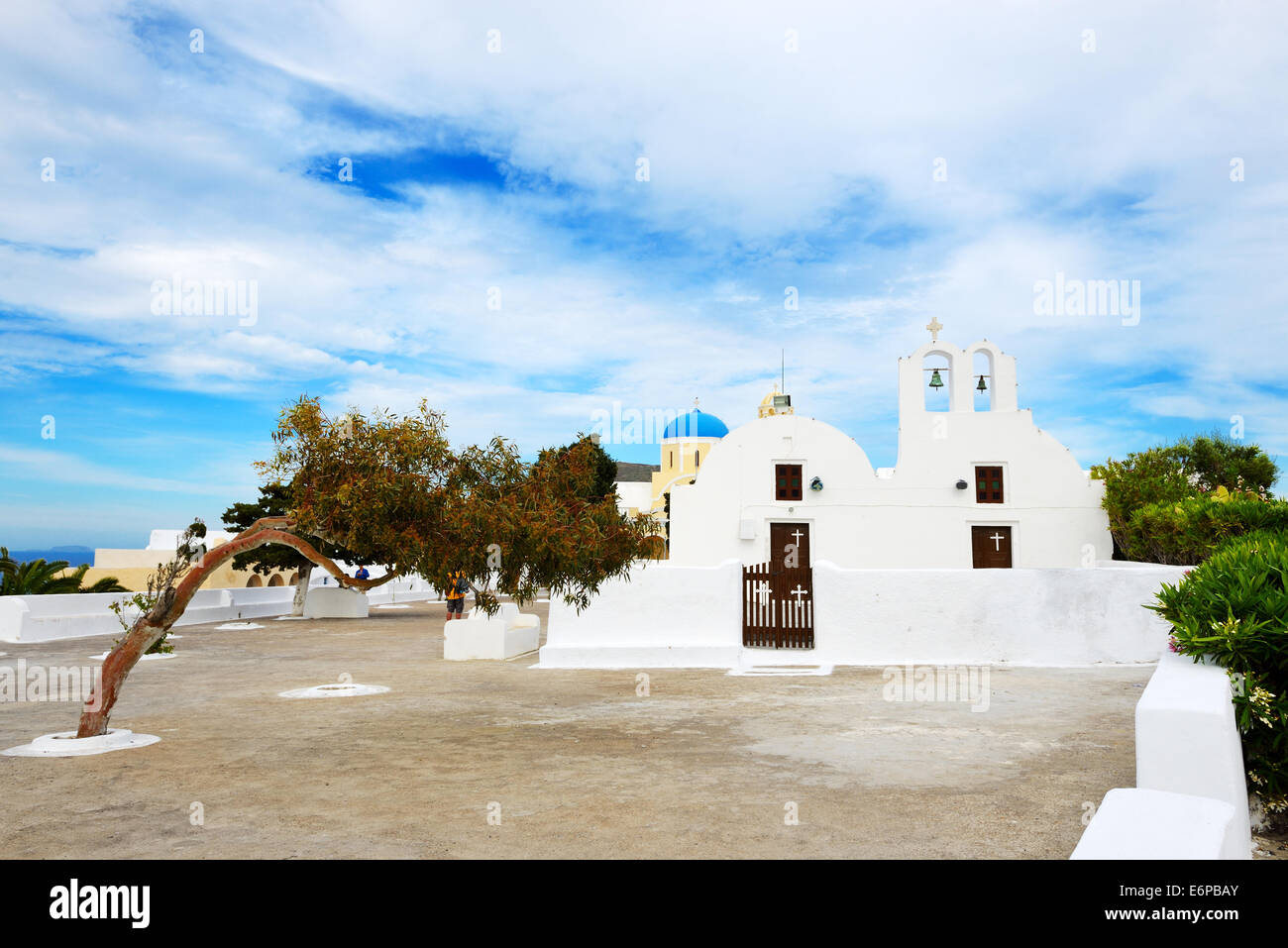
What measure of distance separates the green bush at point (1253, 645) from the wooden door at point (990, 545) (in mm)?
16678

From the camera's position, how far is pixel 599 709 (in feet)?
36.0

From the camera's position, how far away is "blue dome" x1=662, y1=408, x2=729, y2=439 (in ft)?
182

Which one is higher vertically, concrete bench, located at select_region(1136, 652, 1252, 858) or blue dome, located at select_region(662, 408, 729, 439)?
→ blue dome, located at select_region(662, 408, 729, 439)

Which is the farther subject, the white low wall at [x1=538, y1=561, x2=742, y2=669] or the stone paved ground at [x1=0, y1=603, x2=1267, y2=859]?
the white low wall at [x1=538, y1=561, x2=742, y2=669]

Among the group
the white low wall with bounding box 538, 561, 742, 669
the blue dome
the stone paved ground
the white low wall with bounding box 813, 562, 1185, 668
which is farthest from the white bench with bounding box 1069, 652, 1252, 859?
the blue dome

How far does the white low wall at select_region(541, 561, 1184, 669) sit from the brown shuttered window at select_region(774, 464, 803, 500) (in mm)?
7138

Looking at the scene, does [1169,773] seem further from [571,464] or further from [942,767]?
[571,464]

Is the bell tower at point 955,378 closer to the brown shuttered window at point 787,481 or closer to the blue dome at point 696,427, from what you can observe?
the brown shuttered window at point 787,481

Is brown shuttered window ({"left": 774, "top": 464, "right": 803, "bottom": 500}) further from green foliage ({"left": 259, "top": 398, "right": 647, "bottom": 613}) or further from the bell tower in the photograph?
green foliage ({"left": 259, "top": 398, "right": 647, "bottom": 613})

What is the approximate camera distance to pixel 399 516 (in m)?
8.38

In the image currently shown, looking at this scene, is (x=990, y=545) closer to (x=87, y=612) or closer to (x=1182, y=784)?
(x=1182, y=784)

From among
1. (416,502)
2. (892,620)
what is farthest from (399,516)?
(892,620)

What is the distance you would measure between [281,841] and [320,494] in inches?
133
